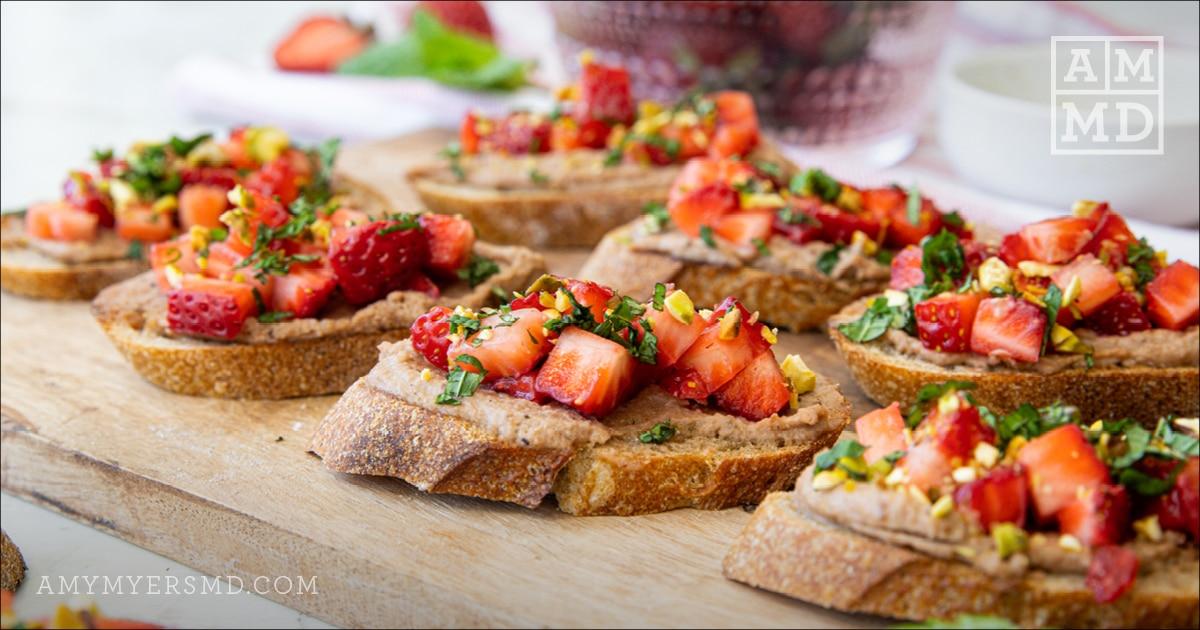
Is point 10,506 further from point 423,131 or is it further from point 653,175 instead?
point 423,131

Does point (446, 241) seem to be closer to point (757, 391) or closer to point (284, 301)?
point (284, 301)

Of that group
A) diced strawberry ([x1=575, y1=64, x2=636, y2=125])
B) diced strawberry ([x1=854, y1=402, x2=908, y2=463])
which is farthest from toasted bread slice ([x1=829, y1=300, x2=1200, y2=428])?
diced strawberry ([x1=575, y1=64, x2=636, y2=125])

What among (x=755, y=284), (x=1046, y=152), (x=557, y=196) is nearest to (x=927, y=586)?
(x=755, y=284)

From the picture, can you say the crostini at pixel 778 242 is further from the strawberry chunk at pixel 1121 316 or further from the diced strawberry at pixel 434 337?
the diced strawberry at pixel 434 337

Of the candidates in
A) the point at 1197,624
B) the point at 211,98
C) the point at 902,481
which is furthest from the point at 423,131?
the point at 1197,624

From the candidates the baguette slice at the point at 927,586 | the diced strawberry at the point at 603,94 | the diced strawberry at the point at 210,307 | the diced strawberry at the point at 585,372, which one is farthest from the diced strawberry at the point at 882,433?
the diced strawberry at the point at 603,94

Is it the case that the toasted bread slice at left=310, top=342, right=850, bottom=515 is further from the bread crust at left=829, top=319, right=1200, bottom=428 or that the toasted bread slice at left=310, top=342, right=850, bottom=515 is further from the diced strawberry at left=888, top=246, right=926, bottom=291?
the diced strawberry at left=888, top=246, right=926, bottom=291
